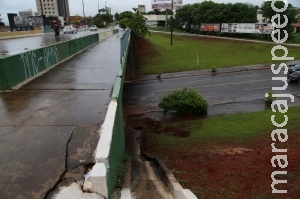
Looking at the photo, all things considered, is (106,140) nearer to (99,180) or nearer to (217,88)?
(99,180)

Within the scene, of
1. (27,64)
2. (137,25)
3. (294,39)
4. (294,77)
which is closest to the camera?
(27,64)

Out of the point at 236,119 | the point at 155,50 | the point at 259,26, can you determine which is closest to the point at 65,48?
the point at 236,119

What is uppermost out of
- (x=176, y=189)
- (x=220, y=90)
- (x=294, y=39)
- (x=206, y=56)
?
(x=294, y=39)

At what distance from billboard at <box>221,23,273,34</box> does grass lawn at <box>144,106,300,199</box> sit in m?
40.1

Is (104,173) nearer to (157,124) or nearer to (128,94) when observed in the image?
(157,124)

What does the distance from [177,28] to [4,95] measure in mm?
78606

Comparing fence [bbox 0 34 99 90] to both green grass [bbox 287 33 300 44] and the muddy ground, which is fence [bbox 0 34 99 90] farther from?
green grass [bbox 287 33 300 44]

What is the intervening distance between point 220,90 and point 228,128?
9976 mm

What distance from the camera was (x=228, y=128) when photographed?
1438 centimetres

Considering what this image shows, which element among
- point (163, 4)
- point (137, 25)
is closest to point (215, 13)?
point (163, 4)

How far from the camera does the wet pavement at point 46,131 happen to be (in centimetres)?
493

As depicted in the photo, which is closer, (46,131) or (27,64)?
(46,131)

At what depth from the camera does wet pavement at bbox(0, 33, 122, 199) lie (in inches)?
194

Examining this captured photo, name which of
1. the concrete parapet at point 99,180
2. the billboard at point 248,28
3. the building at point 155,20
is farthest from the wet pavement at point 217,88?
the building at point 155,20
